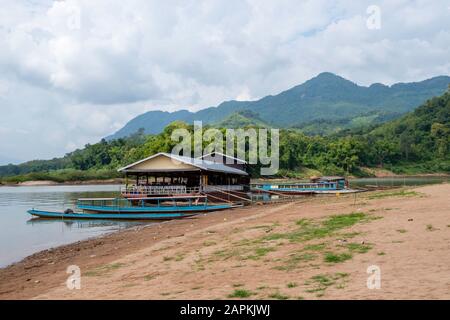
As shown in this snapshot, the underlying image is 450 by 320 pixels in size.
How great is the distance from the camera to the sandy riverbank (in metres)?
7.85

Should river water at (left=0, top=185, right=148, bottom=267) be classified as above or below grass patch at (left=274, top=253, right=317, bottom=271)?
below

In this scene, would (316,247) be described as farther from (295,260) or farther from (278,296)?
(278,296)

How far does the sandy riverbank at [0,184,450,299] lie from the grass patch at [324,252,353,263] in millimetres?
23

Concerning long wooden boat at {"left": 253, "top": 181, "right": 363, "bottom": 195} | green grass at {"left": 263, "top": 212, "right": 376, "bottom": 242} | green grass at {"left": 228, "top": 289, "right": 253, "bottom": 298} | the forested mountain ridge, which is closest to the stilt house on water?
long wooden boat at {"left": 253, "top": 181, "right": 363, "bottom": 195}

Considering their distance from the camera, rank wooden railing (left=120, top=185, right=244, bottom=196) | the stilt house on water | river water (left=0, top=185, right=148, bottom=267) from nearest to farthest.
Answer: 1. river water (left=0, top=185, right=148, bottom=267)
2. the stilt house on water
3. wooden railing (left=120, top=185, right=244, bottom=196)

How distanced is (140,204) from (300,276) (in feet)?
94.3

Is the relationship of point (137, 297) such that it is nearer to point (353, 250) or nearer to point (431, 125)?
point (353, 250)

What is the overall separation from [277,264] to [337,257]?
4.72 feet

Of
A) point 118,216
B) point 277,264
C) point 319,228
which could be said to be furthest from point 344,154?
point 277,264

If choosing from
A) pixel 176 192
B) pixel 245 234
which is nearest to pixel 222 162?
pixel 176 192

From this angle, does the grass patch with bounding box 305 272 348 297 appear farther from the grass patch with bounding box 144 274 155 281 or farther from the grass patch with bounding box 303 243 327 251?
the grass patch with bounding box 144 274 155 281

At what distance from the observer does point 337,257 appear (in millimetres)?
10008
